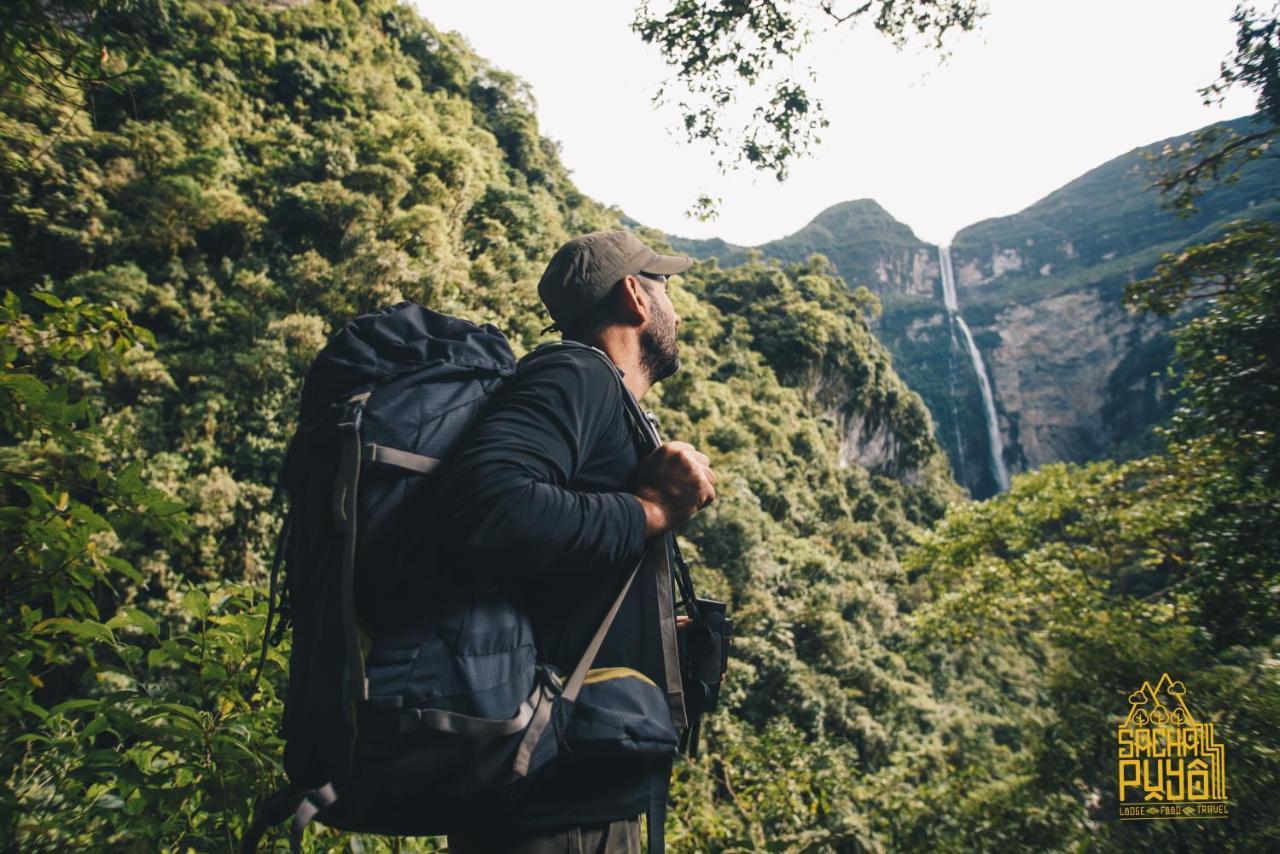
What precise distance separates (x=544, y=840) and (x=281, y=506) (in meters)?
10.0

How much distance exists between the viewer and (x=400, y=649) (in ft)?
2.70

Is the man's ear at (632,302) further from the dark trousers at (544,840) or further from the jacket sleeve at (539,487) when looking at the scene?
the dark trousers at (544,840)

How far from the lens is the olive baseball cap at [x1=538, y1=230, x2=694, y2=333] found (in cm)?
132

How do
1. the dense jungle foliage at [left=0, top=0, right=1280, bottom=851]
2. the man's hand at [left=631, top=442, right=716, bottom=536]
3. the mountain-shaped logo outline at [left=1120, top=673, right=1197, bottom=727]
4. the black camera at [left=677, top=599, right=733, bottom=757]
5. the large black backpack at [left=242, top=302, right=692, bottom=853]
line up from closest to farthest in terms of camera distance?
1. the large black backpack at [left=242, top=302, right=692, bottom=853]
2. the man's hand at [left=631, top=442, right=716, bottom=536]
3. the black camera at [left=677, top=599, right=733, bottom=757]
4. the dense jungle foliage at [left=0, top=0, right=1280, bottom=851]
5. the mountain-shaped logo outline at [left=1120, top=673, right=1197, bottom=727]

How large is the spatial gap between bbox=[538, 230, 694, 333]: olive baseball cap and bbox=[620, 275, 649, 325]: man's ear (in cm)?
2

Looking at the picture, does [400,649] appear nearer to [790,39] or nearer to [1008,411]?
[790,39]

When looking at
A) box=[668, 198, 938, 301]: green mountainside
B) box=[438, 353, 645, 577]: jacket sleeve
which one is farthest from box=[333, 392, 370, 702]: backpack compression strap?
box=[668, 198, 938, 301]: green mountainside

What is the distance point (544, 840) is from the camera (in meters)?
0.92

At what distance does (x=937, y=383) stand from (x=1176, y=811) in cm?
7294

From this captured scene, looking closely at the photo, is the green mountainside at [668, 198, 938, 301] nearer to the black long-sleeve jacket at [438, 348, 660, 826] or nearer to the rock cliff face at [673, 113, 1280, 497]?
the rock cliff face at [673, 113, 1280, 497]

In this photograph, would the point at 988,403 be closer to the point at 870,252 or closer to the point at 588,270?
the point at 870,252

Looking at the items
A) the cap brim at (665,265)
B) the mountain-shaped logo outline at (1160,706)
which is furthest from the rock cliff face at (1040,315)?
the cap brim at (665,265)

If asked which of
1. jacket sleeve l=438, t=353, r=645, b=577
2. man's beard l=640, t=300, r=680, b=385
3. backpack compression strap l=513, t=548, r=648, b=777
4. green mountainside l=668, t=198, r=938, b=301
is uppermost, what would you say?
green mountainside l=668, t=198, r=938, b=301

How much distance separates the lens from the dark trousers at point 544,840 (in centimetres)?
91
